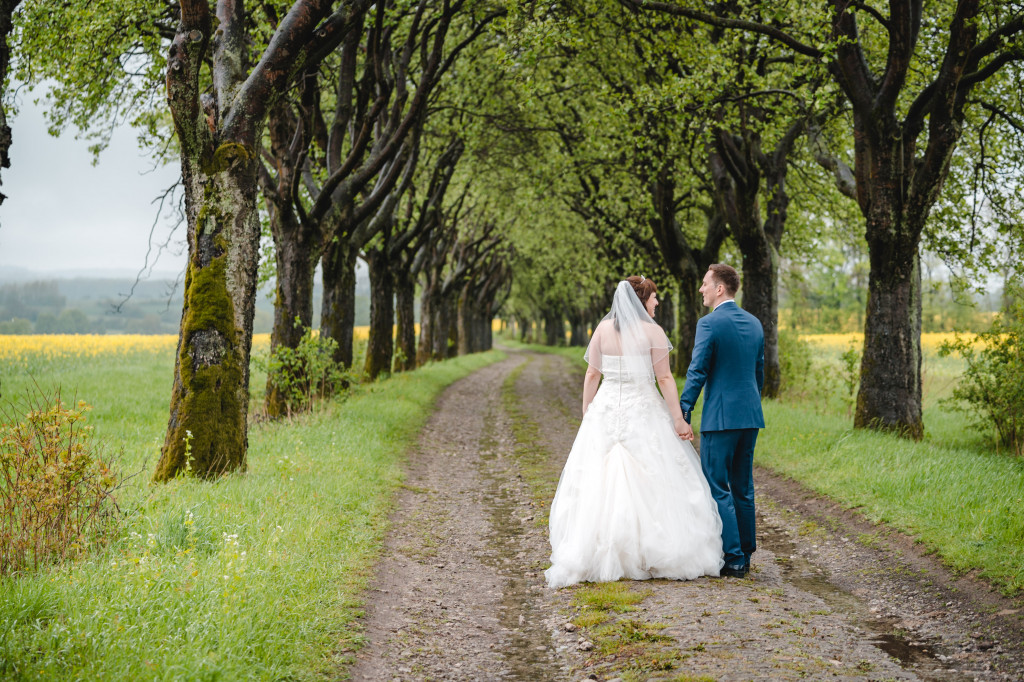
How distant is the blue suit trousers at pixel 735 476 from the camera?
621cm

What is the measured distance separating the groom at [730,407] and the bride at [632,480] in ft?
0.51

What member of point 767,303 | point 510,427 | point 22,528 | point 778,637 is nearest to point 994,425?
point 767,303

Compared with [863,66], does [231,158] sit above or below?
below

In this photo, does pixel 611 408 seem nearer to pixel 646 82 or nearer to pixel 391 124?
pixel 391 124

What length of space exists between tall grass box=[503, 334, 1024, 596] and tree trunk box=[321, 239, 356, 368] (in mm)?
10351

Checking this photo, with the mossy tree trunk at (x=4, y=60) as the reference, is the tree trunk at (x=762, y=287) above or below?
below

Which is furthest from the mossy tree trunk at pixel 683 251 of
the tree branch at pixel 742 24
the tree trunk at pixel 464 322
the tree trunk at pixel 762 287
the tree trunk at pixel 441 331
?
the tree trunk at pixel 464 322

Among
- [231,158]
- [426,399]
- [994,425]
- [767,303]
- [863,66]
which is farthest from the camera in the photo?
[426,399]

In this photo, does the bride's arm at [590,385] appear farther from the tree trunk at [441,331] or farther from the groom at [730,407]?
the tree trunk at [441,331]

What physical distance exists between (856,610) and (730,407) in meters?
1.78

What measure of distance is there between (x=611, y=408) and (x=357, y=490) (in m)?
3.64

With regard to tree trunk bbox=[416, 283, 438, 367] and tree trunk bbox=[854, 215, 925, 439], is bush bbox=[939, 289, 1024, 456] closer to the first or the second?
tree trunk bbox=[854, 215, 925, 439]

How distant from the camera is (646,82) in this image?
57.7 ft

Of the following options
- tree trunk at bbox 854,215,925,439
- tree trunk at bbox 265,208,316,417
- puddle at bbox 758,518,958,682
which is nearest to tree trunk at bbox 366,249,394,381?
tree trunk at bbox 265,208,316,417
